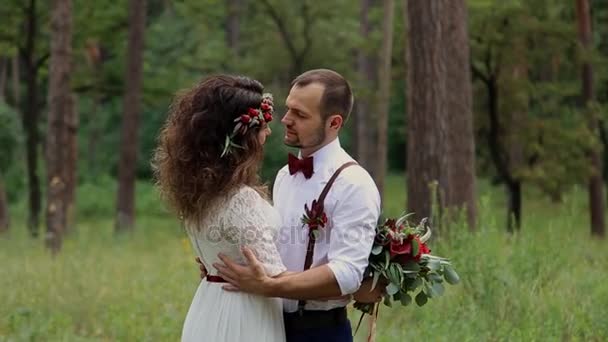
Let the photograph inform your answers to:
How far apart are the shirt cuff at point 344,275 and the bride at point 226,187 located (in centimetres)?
24

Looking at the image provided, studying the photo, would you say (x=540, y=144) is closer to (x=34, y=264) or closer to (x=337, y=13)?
(x=337, y=13)

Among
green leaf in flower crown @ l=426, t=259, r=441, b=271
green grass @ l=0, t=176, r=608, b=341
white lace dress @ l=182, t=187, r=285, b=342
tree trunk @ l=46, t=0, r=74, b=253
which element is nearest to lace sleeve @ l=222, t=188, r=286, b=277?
white lace dress @ l=182, t=187, r=285, b=342

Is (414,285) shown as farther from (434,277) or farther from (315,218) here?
(315,218)

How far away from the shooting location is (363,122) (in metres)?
29.4

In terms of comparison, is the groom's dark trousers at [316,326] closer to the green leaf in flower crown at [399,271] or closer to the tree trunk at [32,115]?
the green leaf in flower crown at [399,271]

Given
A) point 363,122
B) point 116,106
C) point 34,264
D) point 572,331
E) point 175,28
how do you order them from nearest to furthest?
point 572,331, point 34,264, point 363,122, point 175,28, point 116,106

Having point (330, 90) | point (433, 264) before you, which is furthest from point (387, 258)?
point (330, 90)

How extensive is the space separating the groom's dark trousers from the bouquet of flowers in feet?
0.67

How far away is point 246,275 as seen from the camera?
13.0ft

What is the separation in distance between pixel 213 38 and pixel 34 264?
27.4 meters

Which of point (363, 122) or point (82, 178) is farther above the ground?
point (363, 122)

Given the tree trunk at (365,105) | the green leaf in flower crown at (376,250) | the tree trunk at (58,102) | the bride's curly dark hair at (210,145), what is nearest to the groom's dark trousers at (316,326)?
the green leaf in flower crown at (376,250)

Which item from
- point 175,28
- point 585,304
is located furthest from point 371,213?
point 175,28

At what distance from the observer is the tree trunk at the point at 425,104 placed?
1186 cm
